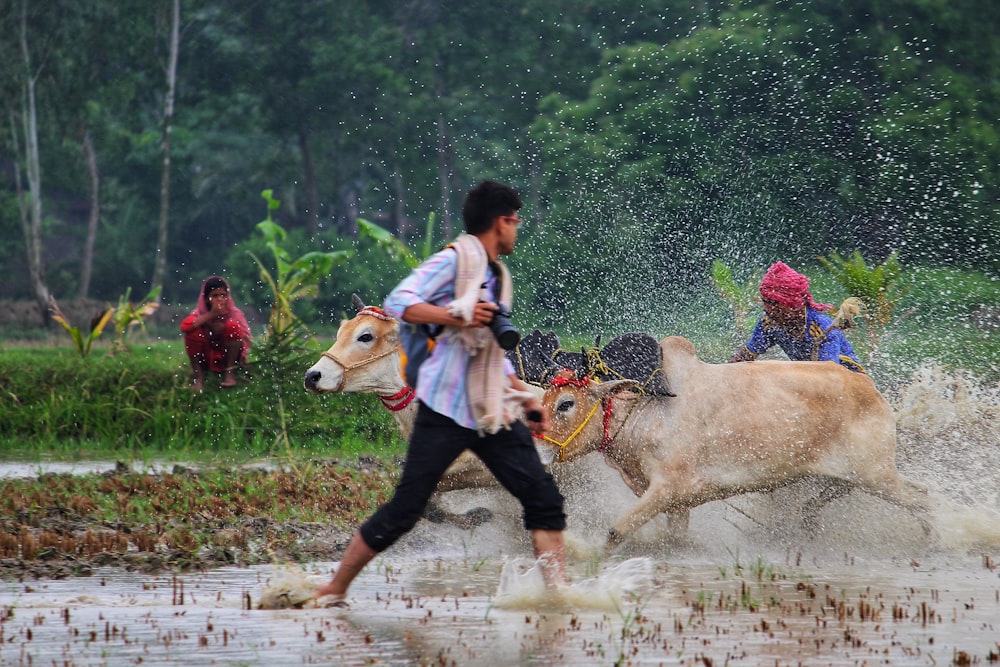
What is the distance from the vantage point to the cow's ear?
7.51 meters

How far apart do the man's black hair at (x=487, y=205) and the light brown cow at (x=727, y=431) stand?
2002mm

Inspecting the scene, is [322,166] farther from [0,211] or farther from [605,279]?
[605,279]

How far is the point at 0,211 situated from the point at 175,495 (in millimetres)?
32840

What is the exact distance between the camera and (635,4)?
3544 centimetres

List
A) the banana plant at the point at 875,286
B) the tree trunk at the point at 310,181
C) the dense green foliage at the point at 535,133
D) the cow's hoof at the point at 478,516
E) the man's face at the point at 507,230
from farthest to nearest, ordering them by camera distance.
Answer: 1. the tree trunk at the point at 310,181
2. the dense green foliage at the point at 535,133
3. the banana plant at the point at 875,286
4. the cow's hoof at the point at 478,516
5. the man's face at the point at 507,230

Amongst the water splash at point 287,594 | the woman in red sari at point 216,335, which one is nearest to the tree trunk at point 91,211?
the woman in red sari at point 216,335

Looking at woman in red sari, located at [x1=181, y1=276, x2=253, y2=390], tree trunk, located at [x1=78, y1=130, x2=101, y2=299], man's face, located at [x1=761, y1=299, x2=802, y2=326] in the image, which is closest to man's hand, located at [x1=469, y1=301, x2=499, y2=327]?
man's face, located at [x1=761, y1=299, x2=802, y2=326]

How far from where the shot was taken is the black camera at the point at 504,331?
5.44 m

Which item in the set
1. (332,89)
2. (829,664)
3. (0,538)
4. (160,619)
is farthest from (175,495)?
(332,89)

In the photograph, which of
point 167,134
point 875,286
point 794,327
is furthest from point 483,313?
point 167,134

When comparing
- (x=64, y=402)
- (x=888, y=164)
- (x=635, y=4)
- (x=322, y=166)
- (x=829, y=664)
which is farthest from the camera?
(x=322, y=166)

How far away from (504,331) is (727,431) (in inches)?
94.9

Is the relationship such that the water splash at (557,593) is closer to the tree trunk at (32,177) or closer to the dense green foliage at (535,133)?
the dense green foliage at (535,133)

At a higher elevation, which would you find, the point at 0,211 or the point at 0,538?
the point at 0,211
